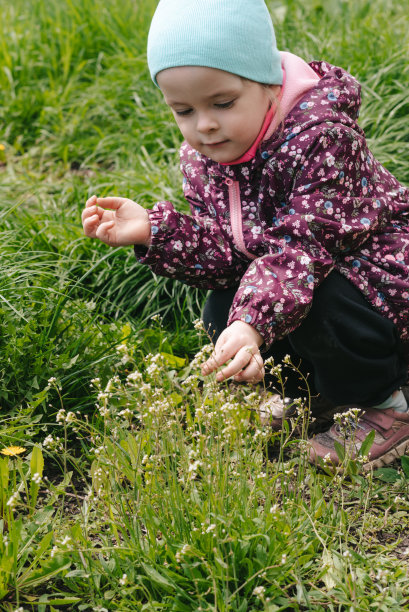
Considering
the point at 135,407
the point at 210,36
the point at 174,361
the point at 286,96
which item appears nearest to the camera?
the point at 210,36

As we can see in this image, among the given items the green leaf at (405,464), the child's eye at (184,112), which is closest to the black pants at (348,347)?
the green leaf at (405,464)

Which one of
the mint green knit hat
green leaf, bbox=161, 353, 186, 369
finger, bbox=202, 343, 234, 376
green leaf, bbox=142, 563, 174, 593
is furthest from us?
green leaf, bbox=161, 353, 186, 369

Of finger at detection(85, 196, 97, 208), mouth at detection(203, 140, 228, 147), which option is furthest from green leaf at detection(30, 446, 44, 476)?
mouth at detection(203, 140, 228, 147)

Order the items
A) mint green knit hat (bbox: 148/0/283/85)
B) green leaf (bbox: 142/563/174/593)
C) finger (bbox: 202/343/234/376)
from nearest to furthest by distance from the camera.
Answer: green leaf (bbox: 142/563/174/593)
finger (bbox: 202/343/234/376)
mint green knit hat (bbox: 148/0/283/85)

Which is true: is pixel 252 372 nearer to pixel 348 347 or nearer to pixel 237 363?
pixel 237 363

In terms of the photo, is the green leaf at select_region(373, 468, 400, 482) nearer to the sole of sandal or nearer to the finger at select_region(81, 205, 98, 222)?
the sole of sandal

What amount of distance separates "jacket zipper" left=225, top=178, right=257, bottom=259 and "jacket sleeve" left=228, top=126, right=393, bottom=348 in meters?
0.16

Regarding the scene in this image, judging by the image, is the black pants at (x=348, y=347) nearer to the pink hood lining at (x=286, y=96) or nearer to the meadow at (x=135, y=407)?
the meadow at (x=135, y=407)

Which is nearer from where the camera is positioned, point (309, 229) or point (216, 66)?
point (216, 66)

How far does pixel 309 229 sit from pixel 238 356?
20.3 inches

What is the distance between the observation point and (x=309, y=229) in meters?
2.24

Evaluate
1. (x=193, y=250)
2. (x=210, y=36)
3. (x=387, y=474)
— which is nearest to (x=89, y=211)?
(x=193, y=250)

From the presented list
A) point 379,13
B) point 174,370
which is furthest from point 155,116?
point 174,370

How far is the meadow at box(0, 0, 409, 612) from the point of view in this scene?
1.84 m
